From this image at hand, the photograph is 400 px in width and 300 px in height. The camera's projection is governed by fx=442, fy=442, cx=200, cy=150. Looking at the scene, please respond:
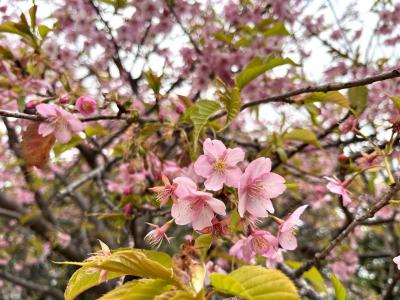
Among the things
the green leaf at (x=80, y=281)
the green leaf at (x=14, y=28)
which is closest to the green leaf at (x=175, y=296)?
the green leaf at (x=80, y=281)

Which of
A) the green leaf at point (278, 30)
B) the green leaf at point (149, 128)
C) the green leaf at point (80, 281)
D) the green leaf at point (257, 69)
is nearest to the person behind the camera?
the green leaf at point (80, 281)

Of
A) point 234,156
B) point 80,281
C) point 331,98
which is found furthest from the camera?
point 331,98

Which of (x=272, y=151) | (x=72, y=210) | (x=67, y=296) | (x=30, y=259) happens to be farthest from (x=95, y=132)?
(x=30, y=259)

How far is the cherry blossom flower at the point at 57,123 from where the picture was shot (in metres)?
1.41

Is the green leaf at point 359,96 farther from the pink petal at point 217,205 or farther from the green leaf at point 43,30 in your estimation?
the green leaf at point 43,30

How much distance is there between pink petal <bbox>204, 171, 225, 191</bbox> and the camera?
101 centimetres

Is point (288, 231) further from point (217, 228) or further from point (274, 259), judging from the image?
point (274, 259)

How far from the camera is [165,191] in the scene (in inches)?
41.6

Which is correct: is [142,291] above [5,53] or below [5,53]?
below

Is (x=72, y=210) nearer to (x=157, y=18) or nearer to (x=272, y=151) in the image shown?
(x=157, y=18)

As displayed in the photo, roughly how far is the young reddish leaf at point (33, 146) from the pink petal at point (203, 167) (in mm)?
651

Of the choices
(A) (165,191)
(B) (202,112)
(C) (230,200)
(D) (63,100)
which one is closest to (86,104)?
(D) (63,100)

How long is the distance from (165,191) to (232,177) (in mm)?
163

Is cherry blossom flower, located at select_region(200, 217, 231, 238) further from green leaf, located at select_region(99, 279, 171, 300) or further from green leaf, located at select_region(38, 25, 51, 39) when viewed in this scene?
green leaf, located at select_region(38, 25, 51, 39)
